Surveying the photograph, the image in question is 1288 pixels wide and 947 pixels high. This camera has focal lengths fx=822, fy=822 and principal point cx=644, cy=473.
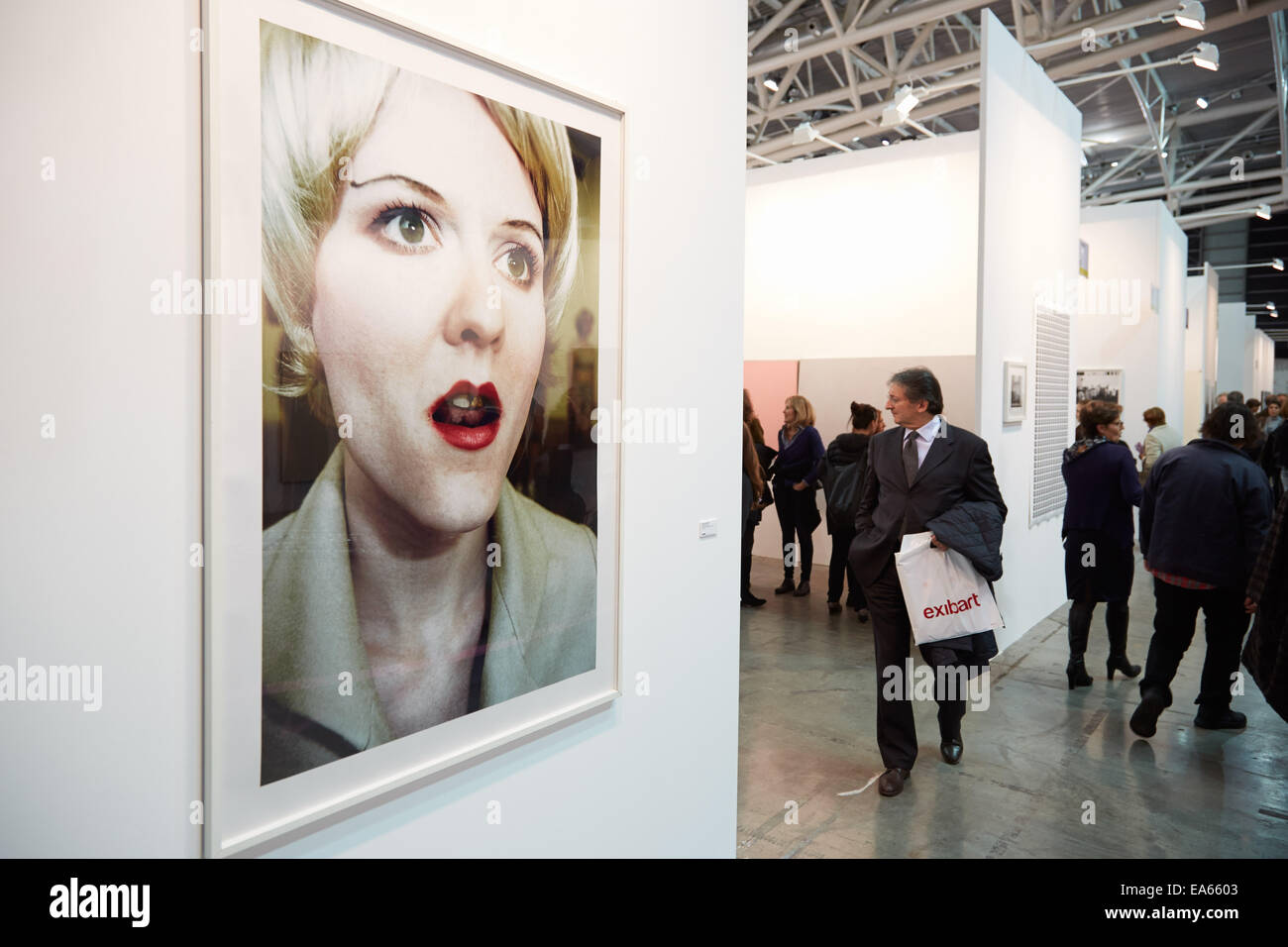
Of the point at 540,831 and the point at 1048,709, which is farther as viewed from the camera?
the point at 1048,709

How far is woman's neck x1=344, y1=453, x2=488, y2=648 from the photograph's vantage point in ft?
5.50

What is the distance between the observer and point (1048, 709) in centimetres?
512

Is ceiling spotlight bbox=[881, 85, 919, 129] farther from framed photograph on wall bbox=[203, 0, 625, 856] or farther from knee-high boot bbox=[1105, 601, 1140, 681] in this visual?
framed photograph on wall bbox=[203, 0, 625, 856]

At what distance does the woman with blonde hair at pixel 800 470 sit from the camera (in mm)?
7738

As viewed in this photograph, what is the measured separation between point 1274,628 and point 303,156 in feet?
10.3

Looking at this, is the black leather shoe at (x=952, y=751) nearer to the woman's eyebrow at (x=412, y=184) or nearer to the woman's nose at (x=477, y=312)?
the woman's nose at (x=477, y=312)

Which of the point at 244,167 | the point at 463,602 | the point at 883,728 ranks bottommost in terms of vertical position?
the point at 883,728

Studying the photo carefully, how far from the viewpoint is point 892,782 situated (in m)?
3.98

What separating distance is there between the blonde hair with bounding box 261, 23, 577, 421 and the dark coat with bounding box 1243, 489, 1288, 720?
111 inches

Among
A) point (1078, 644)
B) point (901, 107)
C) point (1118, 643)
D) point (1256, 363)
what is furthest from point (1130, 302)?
point (1256, 363)

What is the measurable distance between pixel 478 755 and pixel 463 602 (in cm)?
38

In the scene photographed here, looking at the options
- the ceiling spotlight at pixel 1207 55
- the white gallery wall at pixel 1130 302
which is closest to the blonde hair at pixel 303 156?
the ceiling spotlight at pixel 1207 55
